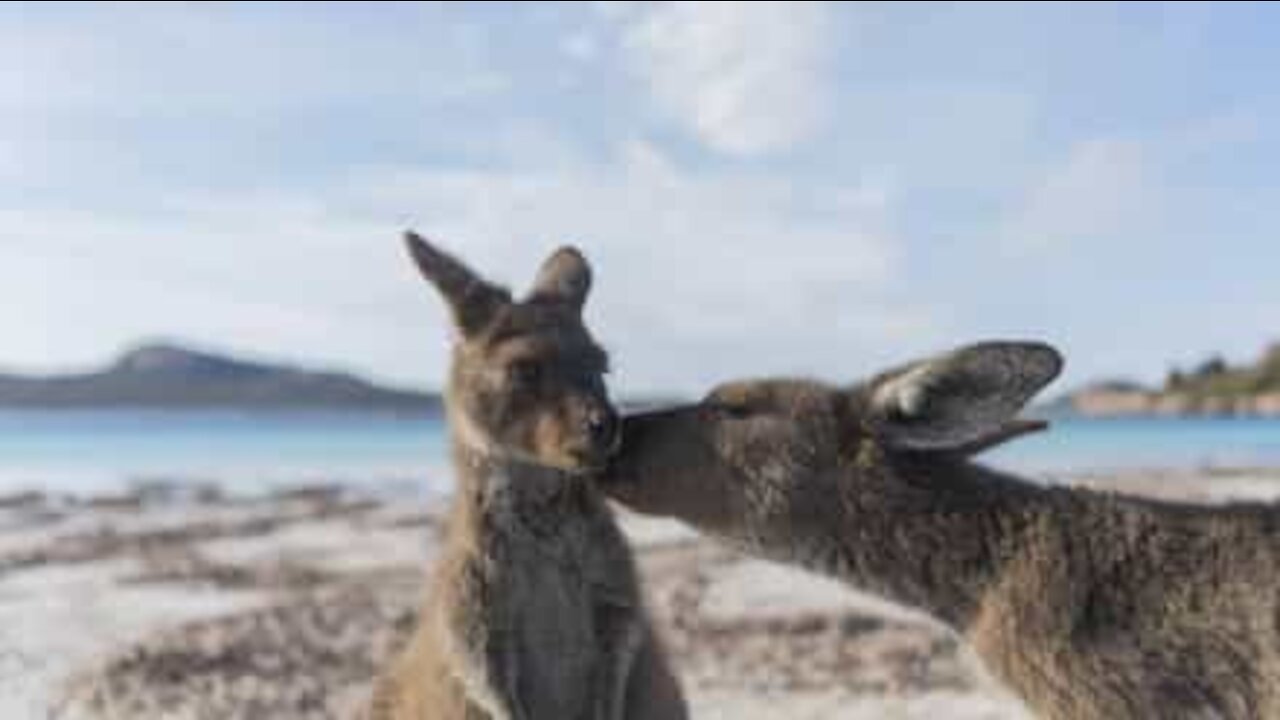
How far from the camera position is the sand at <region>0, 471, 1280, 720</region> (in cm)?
1145

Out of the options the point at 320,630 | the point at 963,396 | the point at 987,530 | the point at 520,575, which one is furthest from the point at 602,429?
the point at 320,630

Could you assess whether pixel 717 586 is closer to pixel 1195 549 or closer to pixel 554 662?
pixel 554 662

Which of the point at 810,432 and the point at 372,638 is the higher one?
the point at 810,432

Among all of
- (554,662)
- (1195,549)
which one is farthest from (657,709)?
(1195,549)

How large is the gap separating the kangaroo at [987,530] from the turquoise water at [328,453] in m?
28.5

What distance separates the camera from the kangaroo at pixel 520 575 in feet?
24.1

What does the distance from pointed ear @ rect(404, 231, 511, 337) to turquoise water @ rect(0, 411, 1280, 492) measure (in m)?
26.5

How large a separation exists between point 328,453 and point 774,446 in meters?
52.6

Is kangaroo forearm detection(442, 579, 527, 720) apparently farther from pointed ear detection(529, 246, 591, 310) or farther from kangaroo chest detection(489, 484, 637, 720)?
pointed ear detection(529, 246, 591, 310)

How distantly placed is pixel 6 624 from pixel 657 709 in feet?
31.0

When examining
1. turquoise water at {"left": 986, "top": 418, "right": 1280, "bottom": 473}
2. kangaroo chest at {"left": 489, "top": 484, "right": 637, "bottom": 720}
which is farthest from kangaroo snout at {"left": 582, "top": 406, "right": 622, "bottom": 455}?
turquoise water at {"left": 986, "top": 418, "right": 1280, "bottom": 473}

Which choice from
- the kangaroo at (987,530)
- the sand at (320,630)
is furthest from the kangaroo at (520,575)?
the kangaroo at (987,530)

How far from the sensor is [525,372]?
721 centimetres

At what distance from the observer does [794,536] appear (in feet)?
18.5
